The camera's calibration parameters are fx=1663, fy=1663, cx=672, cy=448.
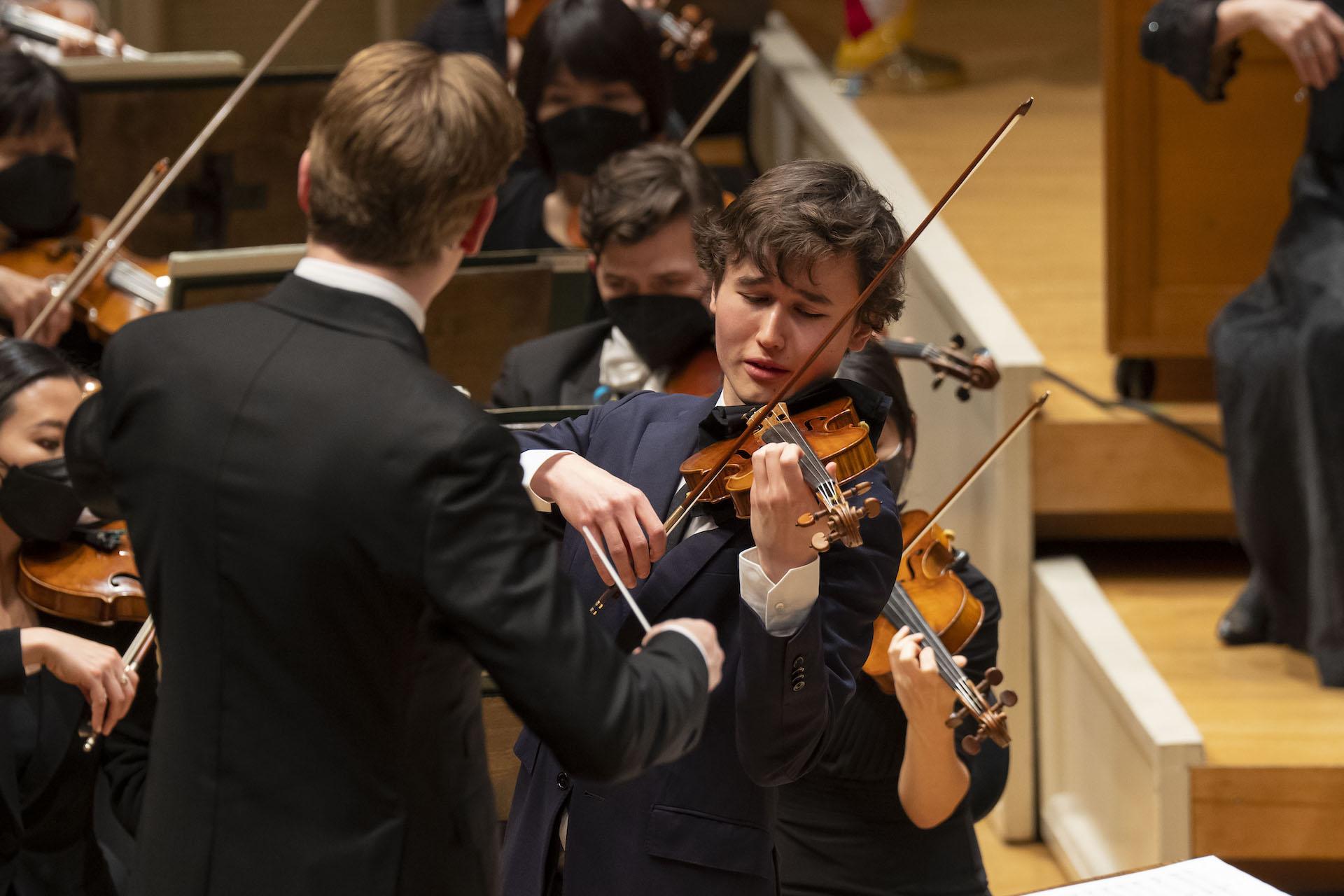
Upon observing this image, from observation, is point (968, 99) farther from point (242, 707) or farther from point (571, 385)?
point (242, 707)

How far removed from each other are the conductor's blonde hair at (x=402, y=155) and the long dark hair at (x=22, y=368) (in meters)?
0.97

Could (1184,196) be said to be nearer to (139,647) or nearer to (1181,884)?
(1181,884)

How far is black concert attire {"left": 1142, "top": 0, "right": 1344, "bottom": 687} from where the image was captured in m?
2.69

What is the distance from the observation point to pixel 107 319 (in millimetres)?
2811

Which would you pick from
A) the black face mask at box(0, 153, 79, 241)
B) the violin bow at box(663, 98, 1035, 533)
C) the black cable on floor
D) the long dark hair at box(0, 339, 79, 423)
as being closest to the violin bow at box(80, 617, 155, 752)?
the long dark hair at box(0, 339, 79, 423)

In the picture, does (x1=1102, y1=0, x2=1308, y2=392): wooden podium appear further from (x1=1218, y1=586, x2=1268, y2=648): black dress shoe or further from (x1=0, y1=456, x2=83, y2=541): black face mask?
(x1=0, y1=456, x2=83, y2=541): black face mask

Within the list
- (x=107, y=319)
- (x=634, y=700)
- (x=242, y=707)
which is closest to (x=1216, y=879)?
(x=634, y=700)

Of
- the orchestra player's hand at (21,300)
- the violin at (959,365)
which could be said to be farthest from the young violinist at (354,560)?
the orchestra player's hand at (21,300)

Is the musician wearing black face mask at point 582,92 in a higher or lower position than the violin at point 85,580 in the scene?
higher

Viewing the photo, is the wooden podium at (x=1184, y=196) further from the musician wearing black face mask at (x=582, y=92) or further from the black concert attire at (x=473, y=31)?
the black concert attire at (x=473, y=31)

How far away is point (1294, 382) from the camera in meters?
2.72

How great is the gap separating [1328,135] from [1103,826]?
121cm

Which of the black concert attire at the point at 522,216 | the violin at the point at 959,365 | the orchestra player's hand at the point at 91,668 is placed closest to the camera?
the orchestra player's hand at the point at 91,668

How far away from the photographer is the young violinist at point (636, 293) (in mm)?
2361
